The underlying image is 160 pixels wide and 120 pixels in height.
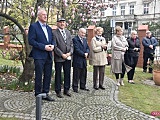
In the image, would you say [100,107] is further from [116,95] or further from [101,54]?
[101,54]

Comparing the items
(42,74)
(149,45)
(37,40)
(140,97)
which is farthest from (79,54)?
(149,45)

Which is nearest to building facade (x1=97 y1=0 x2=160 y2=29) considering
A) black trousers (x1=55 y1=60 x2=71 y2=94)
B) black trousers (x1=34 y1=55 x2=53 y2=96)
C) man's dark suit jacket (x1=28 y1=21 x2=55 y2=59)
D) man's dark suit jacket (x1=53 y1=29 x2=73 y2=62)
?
black trousers (x1=55 y1=60 x2=71 y2=94)

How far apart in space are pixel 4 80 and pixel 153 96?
4.54m

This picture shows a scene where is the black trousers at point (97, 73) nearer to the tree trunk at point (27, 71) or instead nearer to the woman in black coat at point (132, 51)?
the woman in black coat at point (132, 51)

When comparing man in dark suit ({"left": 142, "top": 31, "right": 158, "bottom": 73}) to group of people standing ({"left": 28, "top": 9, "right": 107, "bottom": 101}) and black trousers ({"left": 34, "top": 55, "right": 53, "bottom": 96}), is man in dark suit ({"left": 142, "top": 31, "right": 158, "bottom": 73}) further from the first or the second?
black trousers ({"left": 34, "top": 55, "right": 53, "bottom": 96})

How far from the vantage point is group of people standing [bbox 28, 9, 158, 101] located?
17.3 feet

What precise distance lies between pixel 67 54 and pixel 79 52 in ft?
2.05

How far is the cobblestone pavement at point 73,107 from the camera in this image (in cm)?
467

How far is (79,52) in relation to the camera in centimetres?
634

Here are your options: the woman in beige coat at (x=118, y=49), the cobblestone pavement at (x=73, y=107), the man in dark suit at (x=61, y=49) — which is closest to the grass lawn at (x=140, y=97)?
the cobblestone pavement at (x=73, y=107)

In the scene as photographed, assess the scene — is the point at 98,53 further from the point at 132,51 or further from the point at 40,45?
the point at 40,45

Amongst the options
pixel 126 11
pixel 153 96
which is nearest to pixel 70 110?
pixel 153 96

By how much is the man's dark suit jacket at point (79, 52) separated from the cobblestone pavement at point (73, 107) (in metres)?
0.81

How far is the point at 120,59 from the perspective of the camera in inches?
285
